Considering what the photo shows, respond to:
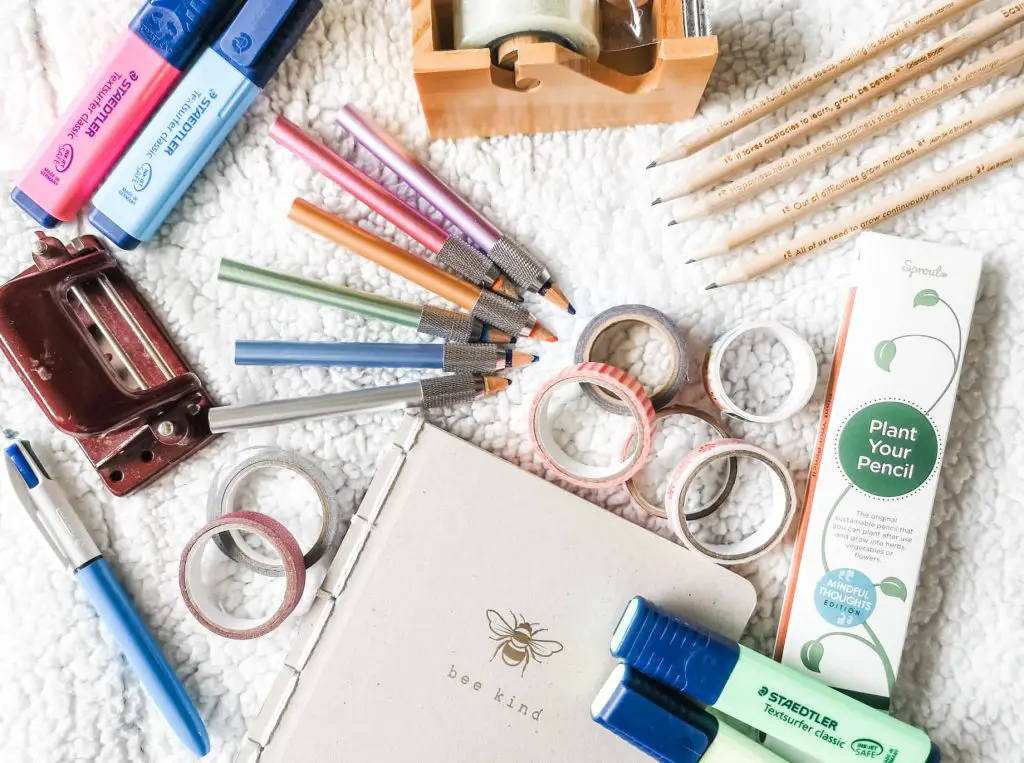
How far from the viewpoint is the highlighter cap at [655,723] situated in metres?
0.48

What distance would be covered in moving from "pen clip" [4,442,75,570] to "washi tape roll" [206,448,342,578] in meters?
0.10

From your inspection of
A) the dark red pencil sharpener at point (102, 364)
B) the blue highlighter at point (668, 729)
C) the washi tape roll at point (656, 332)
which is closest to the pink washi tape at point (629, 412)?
the washi tape roll at point (656, 332)

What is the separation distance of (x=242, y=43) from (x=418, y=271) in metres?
0.17

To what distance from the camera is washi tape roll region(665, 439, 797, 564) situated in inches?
19.2

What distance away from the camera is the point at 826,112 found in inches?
20.1

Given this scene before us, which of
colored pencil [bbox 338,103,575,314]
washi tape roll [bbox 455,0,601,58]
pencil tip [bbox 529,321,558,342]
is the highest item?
washi tape roll [bbox 455,0,601,58]

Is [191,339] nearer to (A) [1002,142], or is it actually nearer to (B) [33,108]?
(B) [33,108]

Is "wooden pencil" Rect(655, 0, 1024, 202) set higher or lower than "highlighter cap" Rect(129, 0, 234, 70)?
higher

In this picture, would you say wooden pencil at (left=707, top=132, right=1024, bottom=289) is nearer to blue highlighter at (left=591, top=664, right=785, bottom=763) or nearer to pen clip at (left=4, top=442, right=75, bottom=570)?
blue highlighter at (left=591, top=664, right=785, bottom=763)

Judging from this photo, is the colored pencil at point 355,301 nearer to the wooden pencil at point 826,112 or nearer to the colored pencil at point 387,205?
the colored pencil at point 387,205

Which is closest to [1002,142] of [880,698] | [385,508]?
[880,698]

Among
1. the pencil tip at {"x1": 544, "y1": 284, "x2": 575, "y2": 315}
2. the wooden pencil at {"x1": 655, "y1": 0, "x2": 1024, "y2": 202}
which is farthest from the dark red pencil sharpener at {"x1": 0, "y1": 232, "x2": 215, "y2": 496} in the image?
the wooden pencil at {"x1": 655, "y1": 0, "x2": 1024, "y2": 202}

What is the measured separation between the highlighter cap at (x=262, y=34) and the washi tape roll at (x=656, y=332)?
0.84 ft

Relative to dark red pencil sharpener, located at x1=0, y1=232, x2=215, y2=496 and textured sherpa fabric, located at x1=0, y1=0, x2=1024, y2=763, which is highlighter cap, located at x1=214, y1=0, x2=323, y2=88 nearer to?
textured sherpa fabric, located at x1=0, y1=0, x2=1024, y2=763
